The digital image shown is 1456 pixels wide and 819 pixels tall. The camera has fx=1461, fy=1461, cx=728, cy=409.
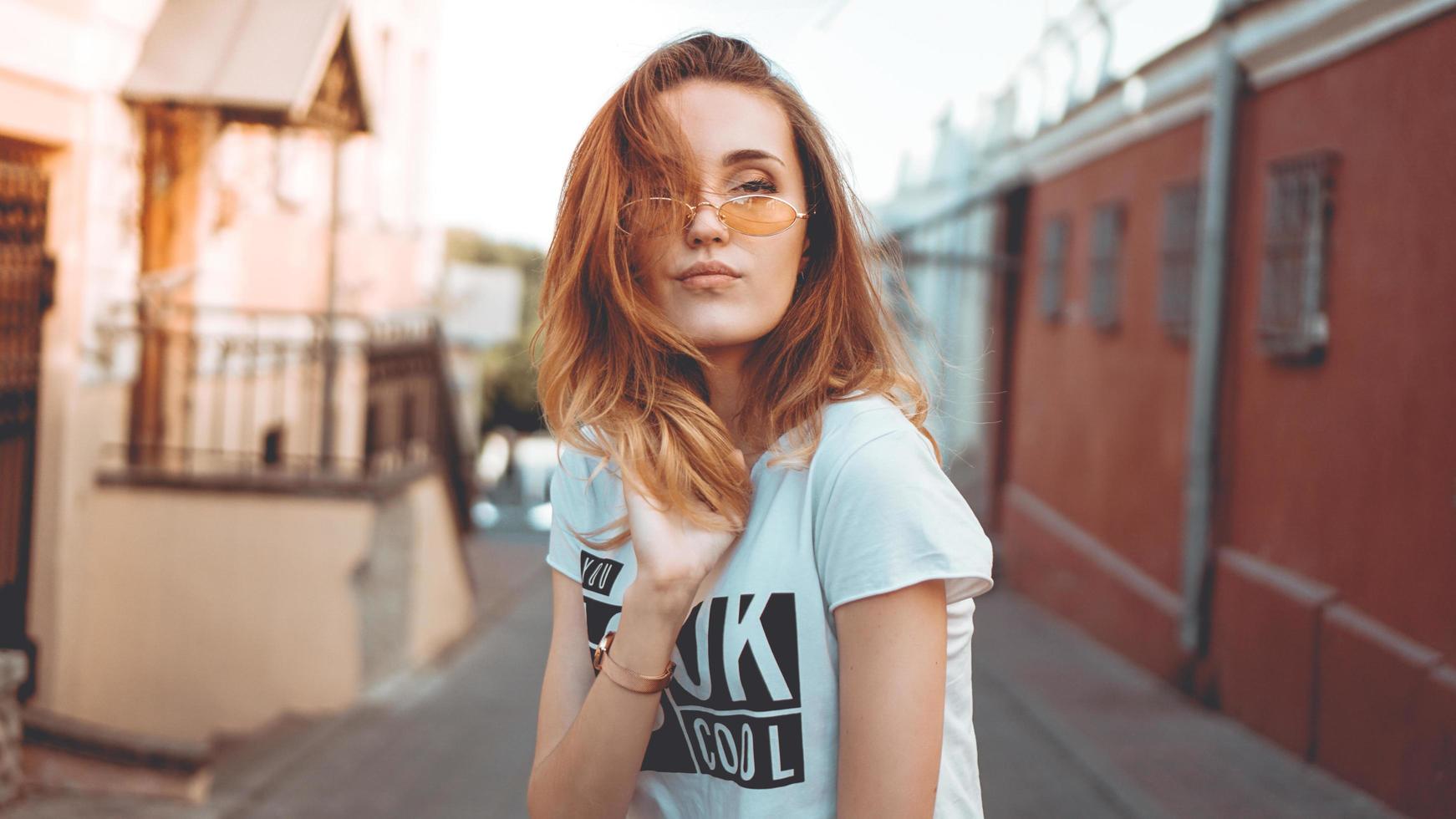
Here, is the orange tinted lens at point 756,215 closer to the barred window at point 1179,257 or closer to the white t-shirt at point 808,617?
the white t-shirt at point 808,617

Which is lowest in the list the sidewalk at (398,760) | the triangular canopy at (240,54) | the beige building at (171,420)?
the sidewalk at (398,760)

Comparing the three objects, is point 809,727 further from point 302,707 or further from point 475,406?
point 475,406

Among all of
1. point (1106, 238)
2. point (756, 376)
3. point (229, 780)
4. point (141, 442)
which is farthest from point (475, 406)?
point (756, 376)

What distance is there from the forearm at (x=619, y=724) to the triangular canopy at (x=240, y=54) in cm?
604

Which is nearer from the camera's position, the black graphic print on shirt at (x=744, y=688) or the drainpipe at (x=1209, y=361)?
the black graphic print on shirt at (x=744, y=688)

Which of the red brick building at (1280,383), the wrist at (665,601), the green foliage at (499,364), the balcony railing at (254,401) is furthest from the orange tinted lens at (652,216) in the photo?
the green foliage at (499,364)

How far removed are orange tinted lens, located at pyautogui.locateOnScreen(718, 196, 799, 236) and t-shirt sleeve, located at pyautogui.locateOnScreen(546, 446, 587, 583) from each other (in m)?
0.37

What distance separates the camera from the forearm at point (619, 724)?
60.0 inches

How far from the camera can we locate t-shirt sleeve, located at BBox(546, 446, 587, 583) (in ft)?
5.76

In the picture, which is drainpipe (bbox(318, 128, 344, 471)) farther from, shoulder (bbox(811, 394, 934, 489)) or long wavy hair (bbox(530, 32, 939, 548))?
shoulder (bbox(811, 394, 934, 489))

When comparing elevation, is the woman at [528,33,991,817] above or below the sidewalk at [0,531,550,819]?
above

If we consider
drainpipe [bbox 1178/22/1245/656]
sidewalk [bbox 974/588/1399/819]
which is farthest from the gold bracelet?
drainpipe [bbox 1178/22/1245/656]

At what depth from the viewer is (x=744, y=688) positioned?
4.98ft

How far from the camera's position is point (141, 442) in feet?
24.7
